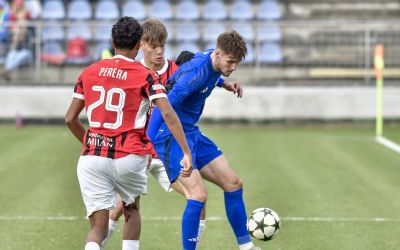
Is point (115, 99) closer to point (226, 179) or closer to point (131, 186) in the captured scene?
point (131, 186)

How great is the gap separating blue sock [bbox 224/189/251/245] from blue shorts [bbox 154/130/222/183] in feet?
1.22

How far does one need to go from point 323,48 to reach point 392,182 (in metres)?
8.81

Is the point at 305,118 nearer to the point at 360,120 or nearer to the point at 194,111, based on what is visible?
the point at 360,120

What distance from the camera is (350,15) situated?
26078 millimetres

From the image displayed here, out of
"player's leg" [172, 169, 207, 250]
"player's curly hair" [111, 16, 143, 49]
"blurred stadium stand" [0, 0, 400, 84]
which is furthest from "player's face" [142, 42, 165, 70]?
"blurred stadium stand" [0, 0, 400, 84]

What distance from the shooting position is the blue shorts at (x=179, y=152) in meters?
8.34

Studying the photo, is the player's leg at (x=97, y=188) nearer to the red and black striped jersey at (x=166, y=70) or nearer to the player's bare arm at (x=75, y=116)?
the player's bare arm at (x=75, y=116)

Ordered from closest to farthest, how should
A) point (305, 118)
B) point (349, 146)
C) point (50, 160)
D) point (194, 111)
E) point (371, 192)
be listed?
point (194, 111) < point (371, 192) < point (50, 160) < point (349, 146) < point (305, 118)

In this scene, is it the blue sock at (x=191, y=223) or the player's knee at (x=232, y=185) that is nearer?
the blue sock at (x=191, y=223)

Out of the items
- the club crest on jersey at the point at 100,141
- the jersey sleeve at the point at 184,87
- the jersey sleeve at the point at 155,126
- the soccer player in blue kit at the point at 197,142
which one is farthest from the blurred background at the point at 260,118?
the club crest on jersey at the point at 100,141

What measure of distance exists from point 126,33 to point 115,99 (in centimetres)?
47

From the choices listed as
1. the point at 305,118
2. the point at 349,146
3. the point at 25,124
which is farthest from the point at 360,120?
the point at 25,124

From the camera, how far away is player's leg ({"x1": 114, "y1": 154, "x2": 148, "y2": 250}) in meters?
7.23

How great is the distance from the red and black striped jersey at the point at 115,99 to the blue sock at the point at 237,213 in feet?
5.52
